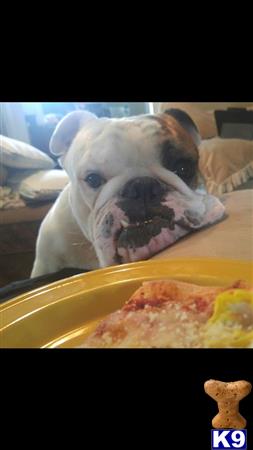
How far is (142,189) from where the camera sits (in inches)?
32.3

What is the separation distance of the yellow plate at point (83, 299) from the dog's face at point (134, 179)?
4cm

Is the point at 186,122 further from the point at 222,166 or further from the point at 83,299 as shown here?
the point at 83,299

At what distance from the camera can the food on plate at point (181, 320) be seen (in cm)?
77

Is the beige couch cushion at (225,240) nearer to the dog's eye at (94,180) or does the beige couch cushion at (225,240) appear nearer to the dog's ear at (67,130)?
the dog's eye at (94,180)

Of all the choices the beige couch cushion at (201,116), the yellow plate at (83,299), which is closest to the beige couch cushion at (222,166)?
the beige couch cushion at (201,116)

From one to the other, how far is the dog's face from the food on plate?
0.34 feet

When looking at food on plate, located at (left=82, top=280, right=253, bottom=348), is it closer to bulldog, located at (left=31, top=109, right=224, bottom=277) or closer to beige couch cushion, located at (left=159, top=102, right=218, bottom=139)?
bulldog, located at (left=31, top=109, right=224, bottom=277)

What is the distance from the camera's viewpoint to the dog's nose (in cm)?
82

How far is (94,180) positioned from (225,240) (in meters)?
0.30
